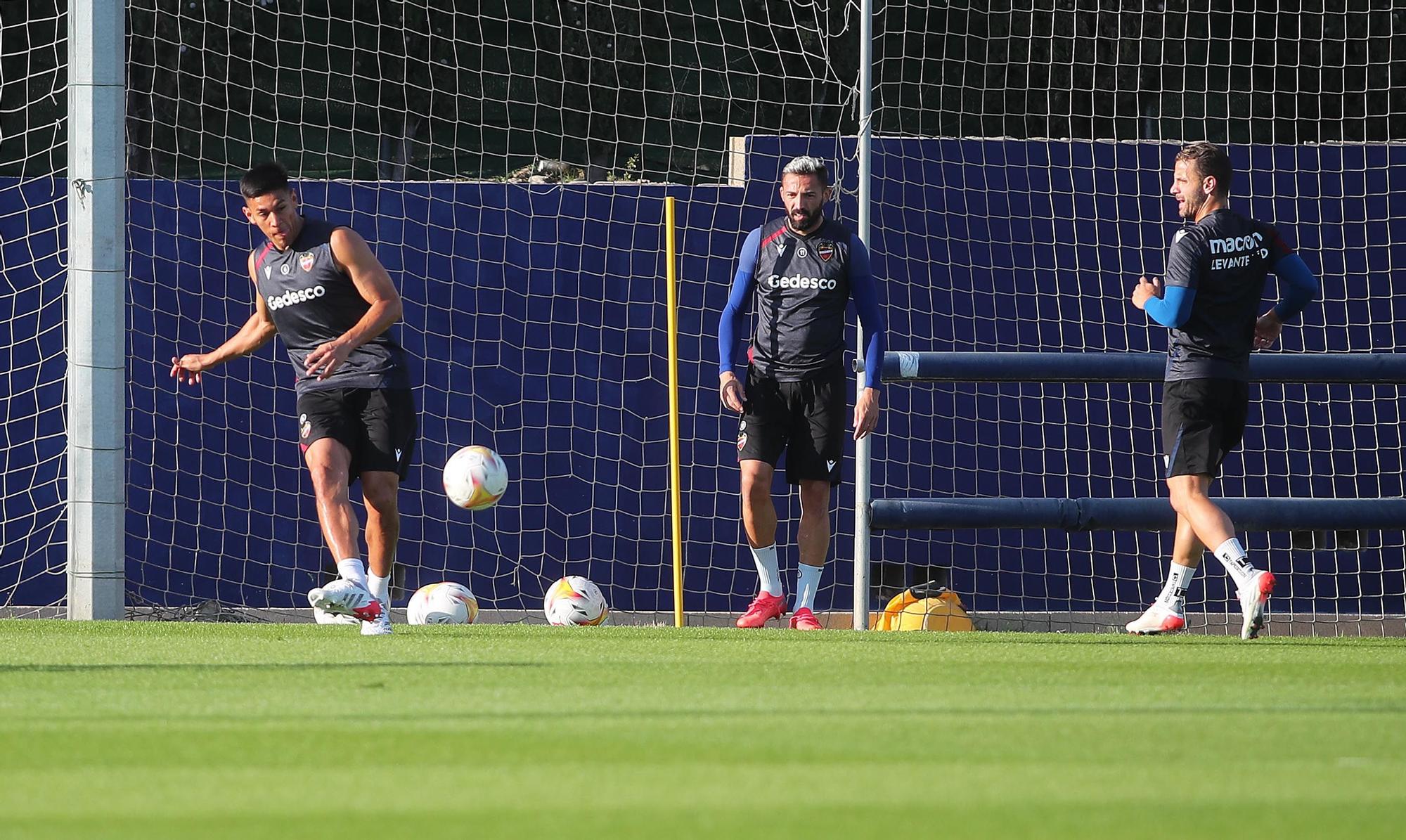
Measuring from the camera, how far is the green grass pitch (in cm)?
306

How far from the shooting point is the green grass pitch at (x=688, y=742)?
306 centimetres

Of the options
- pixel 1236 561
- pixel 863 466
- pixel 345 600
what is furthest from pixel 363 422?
pixel 1236 561

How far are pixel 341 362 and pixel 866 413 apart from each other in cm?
233

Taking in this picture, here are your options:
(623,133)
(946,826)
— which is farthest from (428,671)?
(623,133)

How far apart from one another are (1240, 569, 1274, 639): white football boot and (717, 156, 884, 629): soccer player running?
1820 mm

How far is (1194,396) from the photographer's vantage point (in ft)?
24.1

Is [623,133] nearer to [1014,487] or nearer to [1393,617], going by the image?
[1014,487]

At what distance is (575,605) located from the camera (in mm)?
8727

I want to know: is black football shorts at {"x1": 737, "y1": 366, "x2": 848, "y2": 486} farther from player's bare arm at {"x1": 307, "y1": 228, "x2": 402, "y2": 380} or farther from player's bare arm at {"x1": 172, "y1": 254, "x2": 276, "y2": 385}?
player's bare arm at {"x1": 172, "y1": 254, "x2": 276, "y2": 385}

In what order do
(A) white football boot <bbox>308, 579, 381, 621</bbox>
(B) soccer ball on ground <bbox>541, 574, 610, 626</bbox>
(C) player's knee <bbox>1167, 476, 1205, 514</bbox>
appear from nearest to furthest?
(A) white football boot <bbox>308, 579, 381, 621</bbox> → (C) player's knee <bbox>1167, 476, 1205, 514</bbox> → (B) soccer ball on ground <bbox>541, 574, 610, 626</bbox>

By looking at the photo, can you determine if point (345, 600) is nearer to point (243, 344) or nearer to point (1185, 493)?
point (243, 344)

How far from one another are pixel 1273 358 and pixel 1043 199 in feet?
10.3

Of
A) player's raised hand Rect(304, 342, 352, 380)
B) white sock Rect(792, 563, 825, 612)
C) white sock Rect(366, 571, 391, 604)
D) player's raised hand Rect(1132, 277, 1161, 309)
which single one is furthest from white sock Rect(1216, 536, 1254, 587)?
player's raised hand Rect(304, 342, 352, 380)

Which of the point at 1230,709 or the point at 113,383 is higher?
the point at 113,383
